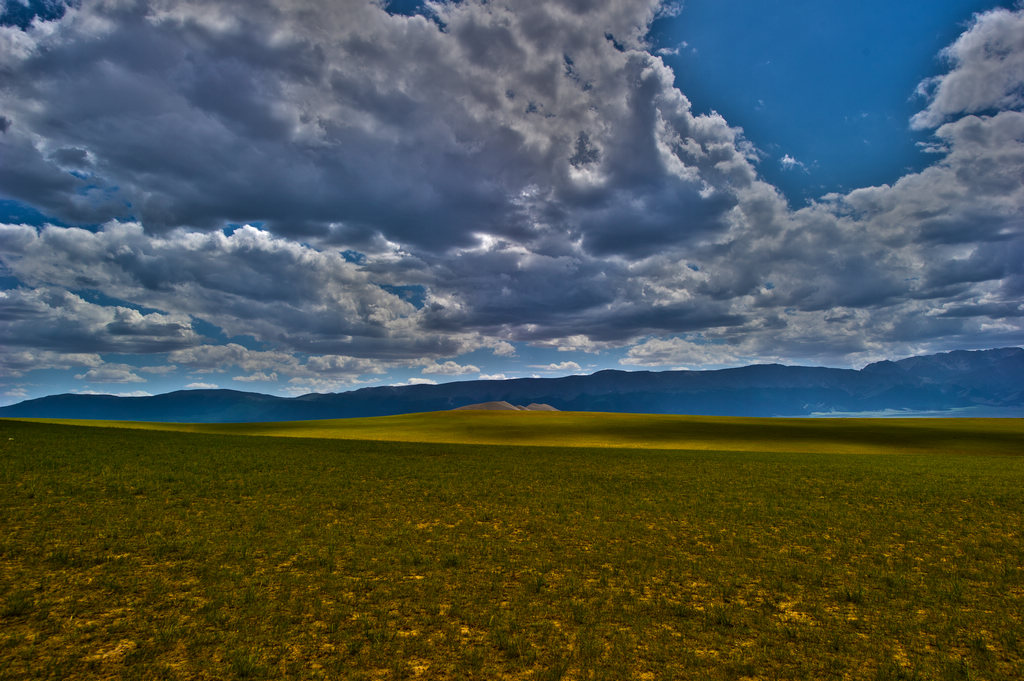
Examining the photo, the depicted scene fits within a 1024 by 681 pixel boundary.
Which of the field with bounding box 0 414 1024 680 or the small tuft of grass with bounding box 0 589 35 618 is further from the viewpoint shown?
the small tuft of grass with bounding box 0 589 35 618

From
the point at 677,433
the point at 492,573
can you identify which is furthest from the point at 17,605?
the point at 677,433

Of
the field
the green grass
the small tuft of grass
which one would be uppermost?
the small tuft of grass

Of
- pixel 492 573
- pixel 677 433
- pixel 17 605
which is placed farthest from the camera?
pixel 677 433

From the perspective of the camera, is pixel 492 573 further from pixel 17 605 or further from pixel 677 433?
pixel 677 433

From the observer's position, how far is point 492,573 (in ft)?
52.0

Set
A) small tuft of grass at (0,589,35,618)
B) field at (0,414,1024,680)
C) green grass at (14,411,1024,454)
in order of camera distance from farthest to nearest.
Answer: green grass at (14,411,1024,454) → small tuft of grass at (0,589,35,618) → field at (0,414,1024,680)

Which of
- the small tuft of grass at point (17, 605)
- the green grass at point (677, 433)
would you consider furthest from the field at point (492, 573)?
the green grass at point (677, 433)

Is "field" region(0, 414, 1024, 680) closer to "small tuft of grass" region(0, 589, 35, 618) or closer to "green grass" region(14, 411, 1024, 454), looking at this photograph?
"small tuft of grass" region(0, 589, 35, 618)

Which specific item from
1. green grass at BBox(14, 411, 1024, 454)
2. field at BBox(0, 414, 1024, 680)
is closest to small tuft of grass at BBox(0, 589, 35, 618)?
field at BBox(0, 414, 1024, 680)

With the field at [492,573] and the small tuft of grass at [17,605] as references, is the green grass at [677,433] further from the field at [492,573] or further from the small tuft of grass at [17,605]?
the small tuft of grass at [17,605]

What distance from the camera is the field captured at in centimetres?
1089

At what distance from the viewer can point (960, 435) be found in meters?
74.6

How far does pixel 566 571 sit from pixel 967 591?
1253 cm

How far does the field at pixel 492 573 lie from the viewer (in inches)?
429
